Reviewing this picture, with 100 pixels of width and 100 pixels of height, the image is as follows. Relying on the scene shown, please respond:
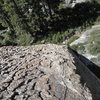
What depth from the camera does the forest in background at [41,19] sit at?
2553 centimetres

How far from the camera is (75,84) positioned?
360 inches

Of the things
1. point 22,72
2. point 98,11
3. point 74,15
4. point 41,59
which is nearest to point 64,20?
point 74,15

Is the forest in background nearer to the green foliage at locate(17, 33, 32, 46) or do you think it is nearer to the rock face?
the green foliage at locate(17, 33, 32, 46)

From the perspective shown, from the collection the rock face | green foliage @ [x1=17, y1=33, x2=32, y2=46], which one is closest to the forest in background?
green foliage @ [x1=17, y1=33, x2=32, y2=46]

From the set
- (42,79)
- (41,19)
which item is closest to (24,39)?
(41,19)

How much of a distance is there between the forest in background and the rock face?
1320cm

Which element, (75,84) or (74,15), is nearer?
(75,84)

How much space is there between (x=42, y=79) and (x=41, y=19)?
63.9 feet

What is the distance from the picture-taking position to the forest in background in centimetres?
2553

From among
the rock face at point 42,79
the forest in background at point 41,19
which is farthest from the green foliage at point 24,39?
the rock face at point 42,79

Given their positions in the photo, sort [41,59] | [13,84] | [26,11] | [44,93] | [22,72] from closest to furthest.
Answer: [44,93]
[13,84]
[22,72]
[41,59]
[26,11]

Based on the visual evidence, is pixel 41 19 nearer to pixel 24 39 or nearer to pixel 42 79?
pixel 24 39

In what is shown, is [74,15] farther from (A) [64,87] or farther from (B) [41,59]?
(A) [64,87]

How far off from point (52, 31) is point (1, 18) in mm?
8951
